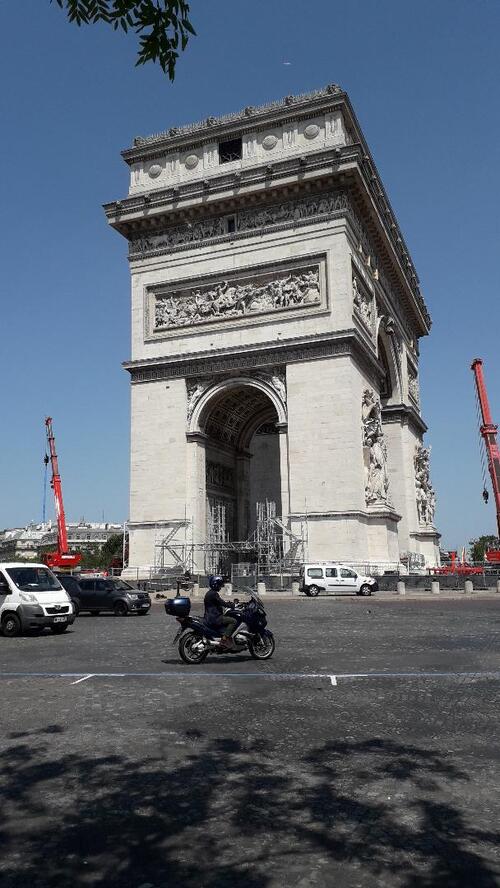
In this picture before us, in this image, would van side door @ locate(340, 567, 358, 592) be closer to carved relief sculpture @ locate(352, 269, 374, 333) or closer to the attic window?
carved relief sculpture @ locate(352, 269, 374, 333)

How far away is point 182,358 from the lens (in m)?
33.0

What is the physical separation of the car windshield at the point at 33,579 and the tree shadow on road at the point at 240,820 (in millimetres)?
10466

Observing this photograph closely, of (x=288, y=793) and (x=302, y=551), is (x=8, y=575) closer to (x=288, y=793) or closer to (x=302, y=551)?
(x=288, y=793)

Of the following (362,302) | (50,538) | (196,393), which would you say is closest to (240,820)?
(196,393)

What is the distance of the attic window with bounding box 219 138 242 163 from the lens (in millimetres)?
34469

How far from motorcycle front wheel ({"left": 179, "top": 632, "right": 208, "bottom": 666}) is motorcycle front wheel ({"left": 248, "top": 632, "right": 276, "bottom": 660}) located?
75 cm

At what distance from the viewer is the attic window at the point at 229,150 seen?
1357 inches

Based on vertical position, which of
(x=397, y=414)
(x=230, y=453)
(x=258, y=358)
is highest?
(x=258, y=358)

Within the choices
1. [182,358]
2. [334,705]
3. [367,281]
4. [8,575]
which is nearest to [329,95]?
[367,281]

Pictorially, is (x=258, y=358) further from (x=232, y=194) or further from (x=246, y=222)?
(x=232, y=194)

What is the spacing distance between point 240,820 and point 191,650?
6.09m

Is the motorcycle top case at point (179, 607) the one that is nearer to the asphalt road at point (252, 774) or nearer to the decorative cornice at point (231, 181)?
the asphalt road at point (252, 774)

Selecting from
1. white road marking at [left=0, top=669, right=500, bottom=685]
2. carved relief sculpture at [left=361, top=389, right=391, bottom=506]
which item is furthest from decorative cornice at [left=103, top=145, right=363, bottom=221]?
white road marking at [left=0, top=669, right=500, bottom=685]

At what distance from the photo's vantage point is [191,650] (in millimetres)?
10039
